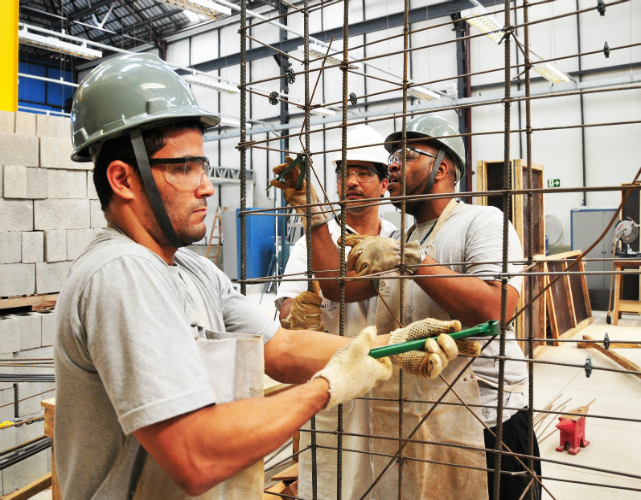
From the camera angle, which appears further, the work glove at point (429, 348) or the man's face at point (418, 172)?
the man's face at point (418, 172)

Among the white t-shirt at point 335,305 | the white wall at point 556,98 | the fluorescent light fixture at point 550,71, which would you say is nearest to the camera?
the white t-shirt at point 335,305

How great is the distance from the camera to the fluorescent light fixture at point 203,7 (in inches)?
324

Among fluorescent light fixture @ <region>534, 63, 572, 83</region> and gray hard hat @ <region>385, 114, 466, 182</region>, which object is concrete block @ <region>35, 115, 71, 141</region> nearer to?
gray hard hat @ <region>385, 114, 466, 182</region>

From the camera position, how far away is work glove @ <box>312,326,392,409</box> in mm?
1423

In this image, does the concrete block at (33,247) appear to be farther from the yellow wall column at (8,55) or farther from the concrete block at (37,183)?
the yellow wall column at (8,55)

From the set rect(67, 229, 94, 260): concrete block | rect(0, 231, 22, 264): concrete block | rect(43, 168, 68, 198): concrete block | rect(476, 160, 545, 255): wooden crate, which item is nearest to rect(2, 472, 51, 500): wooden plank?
rect(0, 231, 22, 264): concrete block

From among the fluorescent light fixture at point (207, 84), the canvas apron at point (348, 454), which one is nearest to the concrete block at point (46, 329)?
the canvas apron at point (348, 454)

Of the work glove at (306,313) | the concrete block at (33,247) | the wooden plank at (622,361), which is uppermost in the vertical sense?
the concrete block at (33,247)

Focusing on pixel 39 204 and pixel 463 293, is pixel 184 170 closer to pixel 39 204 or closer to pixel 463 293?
pixel 463 293

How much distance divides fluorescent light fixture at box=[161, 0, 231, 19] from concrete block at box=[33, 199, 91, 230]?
4.62 m

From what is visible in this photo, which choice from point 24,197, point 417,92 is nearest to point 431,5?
point 417,92

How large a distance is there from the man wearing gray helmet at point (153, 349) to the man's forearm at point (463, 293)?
0.54 m

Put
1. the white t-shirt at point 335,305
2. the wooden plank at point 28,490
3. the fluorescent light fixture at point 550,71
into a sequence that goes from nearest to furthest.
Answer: the white t-shirt at point 335,305, the wooden plank at point 28,490, the fluorescent light fixture at point 550,71

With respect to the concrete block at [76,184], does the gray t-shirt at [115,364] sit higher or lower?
lower
